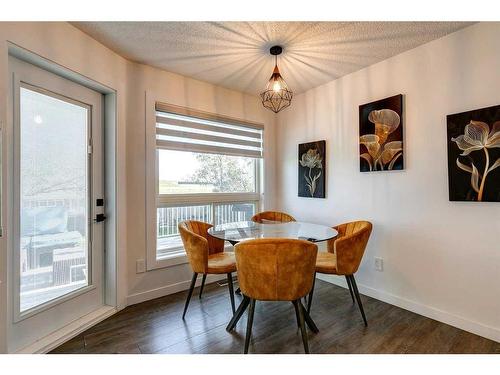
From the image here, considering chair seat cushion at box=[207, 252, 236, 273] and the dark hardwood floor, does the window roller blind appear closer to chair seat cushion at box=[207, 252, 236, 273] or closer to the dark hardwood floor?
chair seat cushion at box=[207, 252, 236, 273]

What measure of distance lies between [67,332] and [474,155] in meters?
3.47

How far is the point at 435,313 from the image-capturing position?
2.16 meters

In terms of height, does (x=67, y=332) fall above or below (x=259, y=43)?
below

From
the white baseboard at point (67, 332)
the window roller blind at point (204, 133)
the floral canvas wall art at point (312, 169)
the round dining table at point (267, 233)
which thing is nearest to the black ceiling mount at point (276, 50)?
the window roller blind at point (204, 133)

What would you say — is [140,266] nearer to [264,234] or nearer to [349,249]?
[264,234]

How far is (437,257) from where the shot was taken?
2.16 m

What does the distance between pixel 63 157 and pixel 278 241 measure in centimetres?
188

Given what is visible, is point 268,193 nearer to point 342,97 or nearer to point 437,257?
point 342,97

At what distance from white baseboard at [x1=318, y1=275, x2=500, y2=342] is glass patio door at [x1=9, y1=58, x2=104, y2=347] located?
2.74m

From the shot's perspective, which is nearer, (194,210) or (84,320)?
(84,320)

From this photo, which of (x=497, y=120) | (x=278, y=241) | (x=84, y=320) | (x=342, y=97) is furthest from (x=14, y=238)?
(x=497, y=120)

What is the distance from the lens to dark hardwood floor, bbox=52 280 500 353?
1.78 m

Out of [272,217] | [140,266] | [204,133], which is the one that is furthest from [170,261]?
[204,133]
